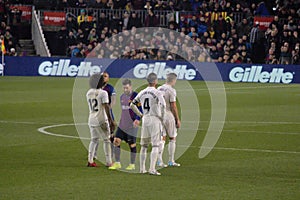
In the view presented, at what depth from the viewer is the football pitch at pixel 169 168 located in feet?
38.9

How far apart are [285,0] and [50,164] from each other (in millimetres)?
33175

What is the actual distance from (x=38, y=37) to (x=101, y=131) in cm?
3174

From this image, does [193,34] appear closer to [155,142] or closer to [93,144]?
[93,144]

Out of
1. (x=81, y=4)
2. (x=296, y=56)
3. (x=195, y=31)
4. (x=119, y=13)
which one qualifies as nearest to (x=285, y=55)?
(x=296, y=56)

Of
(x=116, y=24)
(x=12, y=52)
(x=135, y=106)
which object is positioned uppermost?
(x=135, y=106)

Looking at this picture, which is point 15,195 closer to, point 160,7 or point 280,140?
point 280,140

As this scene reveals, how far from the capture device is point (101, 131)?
1426 cm

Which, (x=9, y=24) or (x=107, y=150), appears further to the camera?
(x=9, y=24)

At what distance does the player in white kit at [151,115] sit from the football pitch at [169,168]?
42 centimetres

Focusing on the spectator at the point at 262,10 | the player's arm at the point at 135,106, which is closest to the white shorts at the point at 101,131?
the player's arm at the point at 135,106

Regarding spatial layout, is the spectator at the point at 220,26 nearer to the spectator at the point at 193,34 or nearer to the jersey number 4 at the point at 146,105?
the spectator at the point at 193,34

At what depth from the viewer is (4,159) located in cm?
1498

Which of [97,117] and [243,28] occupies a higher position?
[97,117]

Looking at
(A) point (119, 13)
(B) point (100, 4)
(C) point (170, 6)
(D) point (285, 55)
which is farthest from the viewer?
(B) point (100, 4)
